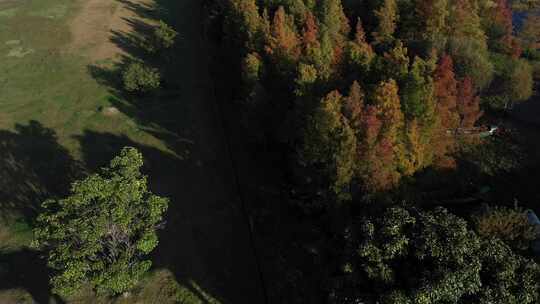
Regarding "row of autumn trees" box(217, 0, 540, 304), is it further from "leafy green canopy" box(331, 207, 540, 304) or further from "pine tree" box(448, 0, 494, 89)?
"pine tree" box(448, 0, 494, 89)

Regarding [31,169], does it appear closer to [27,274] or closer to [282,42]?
A: [27,274]

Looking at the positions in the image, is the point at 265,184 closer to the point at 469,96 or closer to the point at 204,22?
the point at 469,96

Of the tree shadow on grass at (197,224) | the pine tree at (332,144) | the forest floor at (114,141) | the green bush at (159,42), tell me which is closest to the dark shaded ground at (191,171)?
the tree shadow on grass at (197,224)

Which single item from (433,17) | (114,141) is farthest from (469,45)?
(114,141)

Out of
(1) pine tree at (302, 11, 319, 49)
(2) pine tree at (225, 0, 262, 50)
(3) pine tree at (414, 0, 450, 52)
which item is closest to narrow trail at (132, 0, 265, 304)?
(2) pine tree at (225, 0, 262, 50)

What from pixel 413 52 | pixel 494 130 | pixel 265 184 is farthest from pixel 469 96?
pixel 265 184
